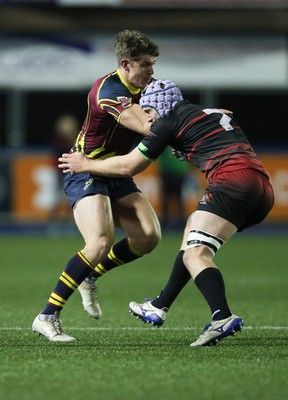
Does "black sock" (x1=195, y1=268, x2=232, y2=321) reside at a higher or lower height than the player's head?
lower

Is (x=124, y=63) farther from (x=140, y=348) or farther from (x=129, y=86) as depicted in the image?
(x=140, y=348)

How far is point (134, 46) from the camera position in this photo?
7.49 m

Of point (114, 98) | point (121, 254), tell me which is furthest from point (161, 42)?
point (114, 98)

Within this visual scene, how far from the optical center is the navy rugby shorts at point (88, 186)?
7688mm

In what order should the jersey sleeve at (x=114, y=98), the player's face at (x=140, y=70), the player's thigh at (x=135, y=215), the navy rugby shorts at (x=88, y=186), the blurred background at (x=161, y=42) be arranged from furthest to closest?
the blurred background at (x=161, y=42) → the player's thigh at (x=135, y=215) → the navy rugby shorts at (x=88, y=186) → the player's face at (x=140, y=70) → the jersey sleeve at (x=114, y=98)

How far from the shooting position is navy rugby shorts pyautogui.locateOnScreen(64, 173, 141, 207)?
769cm

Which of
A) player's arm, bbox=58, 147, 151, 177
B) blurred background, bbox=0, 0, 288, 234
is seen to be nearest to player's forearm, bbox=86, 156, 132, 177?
player's arm, bbox=58, 147, 151, 177

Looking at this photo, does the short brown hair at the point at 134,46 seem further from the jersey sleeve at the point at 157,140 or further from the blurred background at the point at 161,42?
the blurred background at the point at 161,42

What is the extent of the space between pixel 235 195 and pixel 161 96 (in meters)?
0.79

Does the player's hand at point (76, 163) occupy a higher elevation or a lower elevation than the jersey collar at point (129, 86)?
lower

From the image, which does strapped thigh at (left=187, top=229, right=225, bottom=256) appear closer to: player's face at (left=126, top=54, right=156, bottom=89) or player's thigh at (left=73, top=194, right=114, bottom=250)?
player's thigh at (left=73, top=194, right=114, bottom=250)

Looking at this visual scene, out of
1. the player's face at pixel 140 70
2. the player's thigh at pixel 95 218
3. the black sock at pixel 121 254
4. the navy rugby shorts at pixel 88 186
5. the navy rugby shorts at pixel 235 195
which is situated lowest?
the black sock at pixel 121 254

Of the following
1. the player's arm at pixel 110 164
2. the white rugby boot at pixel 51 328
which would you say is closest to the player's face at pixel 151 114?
the player's arm at pixel 110 164

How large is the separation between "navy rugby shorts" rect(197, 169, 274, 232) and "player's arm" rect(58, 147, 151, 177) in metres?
0.45
